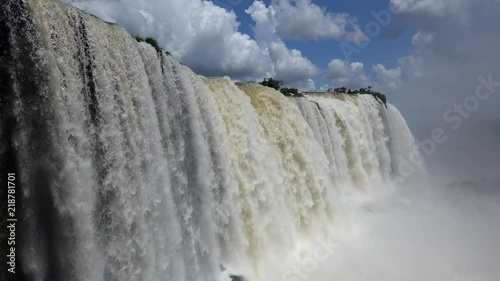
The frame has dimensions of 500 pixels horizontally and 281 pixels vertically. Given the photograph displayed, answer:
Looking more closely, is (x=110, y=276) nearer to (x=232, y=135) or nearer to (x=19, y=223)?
(x=19, y=223)

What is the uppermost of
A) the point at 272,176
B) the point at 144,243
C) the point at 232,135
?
the point at 232,135

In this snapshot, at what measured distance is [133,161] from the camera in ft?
22.9

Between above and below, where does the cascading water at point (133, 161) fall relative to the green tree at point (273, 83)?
below

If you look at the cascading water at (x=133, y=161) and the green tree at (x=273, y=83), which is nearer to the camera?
the cascading water at (x=133, y=161)

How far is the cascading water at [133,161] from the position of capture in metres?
5.50

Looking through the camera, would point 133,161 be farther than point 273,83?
No

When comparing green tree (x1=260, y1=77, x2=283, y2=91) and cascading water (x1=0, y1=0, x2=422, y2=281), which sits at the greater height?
green tree (x1=260, y1=77, x2=283, y2=91)

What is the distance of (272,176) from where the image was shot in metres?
11.0

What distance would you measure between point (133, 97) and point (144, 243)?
2352mm

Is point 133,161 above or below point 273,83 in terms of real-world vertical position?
below

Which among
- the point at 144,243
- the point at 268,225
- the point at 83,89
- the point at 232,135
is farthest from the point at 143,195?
the point at 268,225

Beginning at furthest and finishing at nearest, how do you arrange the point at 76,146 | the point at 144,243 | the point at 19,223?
the point at 144,243, the point at 76,146, the point at 19,223

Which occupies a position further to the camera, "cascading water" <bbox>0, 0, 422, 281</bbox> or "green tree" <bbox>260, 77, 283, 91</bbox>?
"green tree" <bbox>260, 77, 283, 91</bbox>

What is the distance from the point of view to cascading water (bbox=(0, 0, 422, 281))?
5.50m
